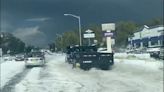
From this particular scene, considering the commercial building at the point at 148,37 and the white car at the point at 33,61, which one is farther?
the commercial building at the point at 148,37

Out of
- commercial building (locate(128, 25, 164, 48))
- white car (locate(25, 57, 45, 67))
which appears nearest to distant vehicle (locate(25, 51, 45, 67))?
white car (locate(25, 57, 45, 67))

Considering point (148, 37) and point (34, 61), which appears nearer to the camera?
point (34, 61)

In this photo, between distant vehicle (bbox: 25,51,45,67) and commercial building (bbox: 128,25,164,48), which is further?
commercial building (bbox: 128,25,164,48)

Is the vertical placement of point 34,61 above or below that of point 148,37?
below

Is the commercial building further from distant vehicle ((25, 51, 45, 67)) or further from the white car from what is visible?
the white car

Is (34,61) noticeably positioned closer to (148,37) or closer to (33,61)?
(33,61)

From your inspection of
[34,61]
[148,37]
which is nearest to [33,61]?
[34,61]

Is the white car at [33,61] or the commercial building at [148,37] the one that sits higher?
the commercial building at [148,37]

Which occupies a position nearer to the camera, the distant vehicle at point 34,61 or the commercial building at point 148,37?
the distant vehicle at point 34,61

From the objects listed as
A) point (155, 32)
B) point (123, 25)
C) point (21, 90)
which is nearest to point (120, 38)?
point (123, 25)

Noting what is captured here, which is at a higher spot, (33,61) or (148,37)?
(148,37)

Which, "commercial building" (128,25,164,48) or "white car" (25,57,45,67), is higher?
"commercial building" (128,25,164,48)

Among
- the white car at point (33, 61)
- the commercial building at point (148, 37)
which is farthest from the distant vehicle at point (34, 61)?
the commercial building at point (148, 37)

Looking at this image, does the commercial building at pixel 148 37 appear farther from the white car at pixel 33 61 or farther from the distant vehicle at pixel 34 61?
the white car at pixel 33 61
